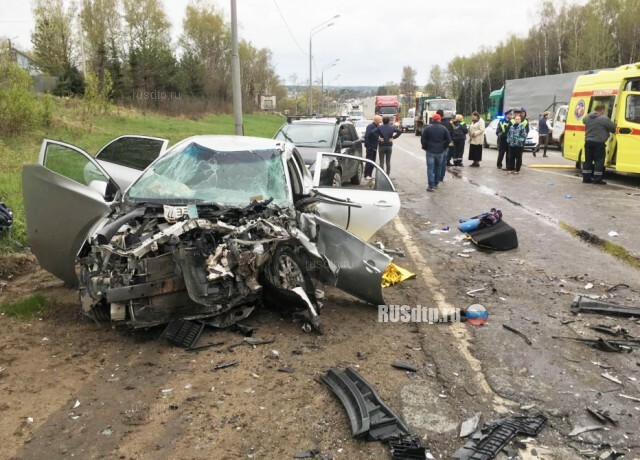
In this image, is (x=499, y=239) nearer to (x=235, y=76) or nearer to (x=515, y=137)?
(x=515, y=137)

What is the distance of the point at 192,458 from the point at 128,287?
1584 mm

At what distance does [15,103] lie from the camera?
16094 millimetres

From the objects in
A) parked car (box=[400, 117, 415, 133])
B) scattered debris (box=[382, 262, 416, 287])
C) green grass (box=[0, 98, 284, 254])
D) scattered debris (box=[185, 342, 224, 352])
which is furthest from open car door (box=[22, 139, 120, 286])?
parked car (box=[400, 117, 415, 133])

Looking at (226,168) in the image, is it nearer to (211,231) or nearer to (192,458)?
(211,231)

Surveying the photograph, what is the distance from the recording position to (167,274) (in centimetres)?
417

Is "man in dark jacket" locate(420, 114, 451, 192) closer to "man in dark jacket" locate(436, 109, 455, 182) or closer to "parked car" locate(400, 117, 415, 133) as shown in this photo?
"man in dark jacket" locate(436, 109, 455, 182)

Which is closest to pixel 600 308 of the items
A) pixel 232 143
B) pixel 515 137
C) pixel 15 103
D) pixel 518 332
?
pixel 518 332

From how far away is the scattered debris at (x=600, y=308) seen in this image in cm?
501

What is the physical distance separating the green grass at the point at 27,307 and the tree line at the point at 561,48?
167 ft

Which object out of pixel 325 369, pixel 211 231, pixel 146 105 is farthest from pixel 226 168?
pixel 146 105

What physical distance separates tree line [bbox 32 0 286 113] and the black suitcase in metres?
33.8

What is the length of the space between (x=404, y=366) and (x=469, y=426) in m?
0.86

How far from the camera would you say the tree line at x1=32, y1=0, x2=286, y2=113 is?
40.1 meters

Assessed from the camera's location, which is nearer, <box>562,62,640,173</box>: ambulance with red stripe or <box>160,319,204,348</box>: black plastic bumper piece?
<box>160,319,204,348</box>: black plastic bumper piece
